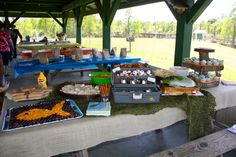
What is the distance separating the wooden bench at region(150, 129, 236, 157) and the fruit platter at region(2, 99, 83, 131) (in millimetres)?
637

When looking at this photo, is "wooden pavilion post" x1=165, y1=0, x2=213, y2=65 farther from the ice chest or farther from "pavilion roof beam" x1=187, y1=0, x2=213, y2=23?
the ice chest

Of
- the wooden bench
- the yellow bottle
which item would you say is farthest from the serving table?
the wooden bench

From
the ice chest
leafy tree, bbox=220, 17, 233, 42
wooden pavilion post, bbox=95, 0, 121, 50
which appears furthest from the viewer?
leafy tree, bbox=220, 17, 233, 42

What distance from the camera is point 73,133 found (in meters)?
1.39

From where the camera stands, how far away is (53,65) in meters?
4.01

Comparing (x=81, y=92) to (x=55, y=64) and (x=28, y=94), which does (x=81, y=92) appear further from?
(x=55, y=64)

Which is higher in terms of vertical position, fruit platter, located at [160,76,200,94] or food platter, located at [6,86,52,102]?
fruit platter, located at [160,76,200,94]

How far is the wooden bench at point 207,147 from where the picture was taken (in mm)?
1471

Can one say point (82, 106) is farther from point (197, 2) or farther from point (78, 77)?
point (78, 77)

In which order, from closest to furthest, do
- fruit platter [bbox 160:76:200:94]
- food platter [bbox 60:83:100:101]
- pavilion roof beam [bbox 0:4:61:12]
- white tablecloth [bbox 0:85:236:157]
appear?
white tablecloth [bbox 0:85:236:157] < food platter [bbox 60:83:100:101] < fruit platter [bbox 160:76:200:94] < pavilion roof beam [bbox 0:4:61:12]

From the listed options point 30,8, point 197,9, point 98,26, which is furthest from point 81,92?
point 98,26

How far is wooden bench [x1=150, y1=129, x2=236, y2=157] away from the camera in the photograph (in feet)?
4.83

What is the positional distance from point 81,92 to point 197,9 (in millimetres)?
2392

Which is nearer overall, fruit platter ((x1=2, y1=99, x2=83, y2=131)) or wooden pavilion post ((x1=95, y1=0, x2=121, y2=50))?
fruit platter ((x1=2, y1=99, x2=83, y2=131))
